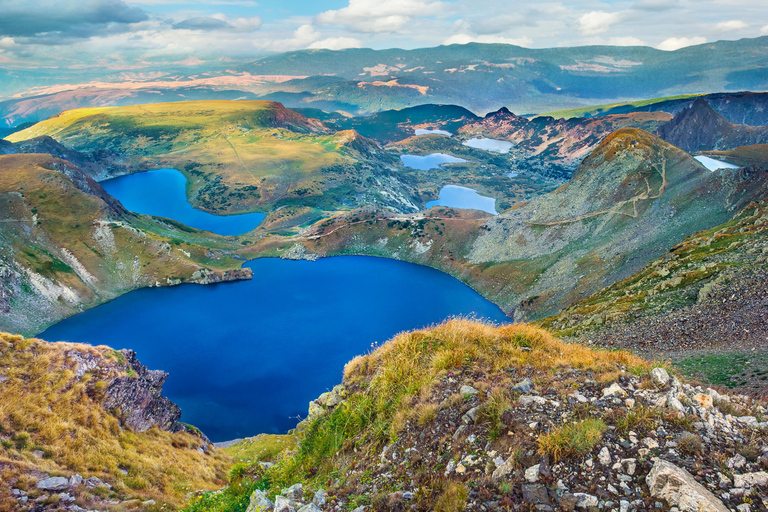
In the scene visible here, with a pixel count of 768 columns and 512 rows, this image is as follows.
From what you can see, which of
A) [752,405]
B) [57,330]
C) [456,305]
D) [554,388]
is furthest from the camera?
[456,305]

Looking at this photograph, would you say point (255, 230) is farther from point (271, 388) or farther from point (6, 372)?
point (6, 372)

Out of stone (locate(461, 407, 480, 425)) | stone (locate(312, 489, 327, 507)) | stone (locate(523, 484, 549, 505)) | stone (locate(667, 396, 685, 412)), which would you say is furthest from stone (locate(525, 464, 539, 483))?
stone (locate(312, 489, 327, 507))

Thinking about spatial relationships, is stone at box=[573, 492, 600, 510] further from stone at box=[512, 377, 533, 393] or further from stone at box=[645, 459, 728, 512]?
stone at box=[512, 377, 533, 393]

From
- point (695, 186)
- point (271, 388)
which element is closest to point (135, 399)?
point (271, 388)

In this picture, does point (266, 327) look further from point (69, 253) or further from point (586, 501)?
point (586, 501)

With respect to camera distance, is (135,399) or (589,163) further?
(589,163)

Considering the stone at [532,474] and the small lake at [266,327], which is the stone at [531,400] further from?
the small lake at [266,327]

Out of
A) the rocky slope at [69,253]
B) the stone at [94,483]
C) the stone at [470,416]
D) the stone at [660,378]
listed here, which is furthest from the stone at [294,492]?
the rocky slope at [69,253]
